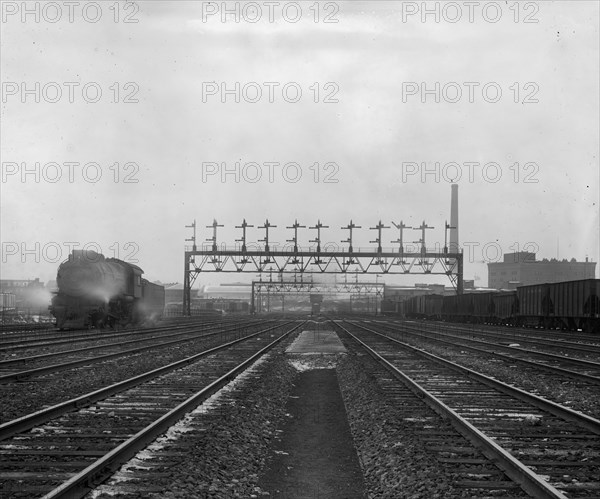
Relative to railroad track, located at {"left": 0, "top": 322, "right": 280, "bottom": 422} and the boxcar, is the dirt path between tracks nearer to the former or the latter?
railroad track, located at {"left": 0, "top": 322, "right": 280, "bottom": 422}

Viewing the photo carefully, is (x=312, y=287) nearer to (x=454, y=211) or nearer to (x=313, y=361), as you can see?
(x=454, y=211)

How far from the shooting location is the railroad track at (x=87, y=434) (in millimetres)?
5617

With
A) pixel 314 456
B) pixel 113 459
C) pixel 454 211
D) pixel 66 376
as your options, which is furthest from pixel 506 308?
pixel 454 211

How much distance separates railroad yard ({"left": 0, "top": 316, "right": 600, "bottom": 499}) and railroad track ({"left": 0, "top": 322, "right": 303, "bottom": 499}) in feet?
0.07

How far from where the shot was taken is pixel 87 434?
748cm

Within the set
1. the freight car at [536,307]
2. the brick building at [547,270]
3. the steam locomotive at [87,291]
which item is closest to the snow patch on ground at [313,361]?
the steam locomotive at [87,291]

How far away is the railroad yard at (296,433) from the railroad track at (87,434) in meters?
0.02

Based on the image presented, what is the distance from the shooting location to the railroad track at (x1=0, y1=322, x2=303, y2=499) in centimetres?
562

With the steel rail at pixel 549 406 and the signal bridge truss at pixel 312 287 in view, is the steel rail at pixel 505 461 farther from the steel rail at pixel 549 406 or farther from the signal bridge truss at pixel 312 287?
the signal bridge truss at pixel 312 287

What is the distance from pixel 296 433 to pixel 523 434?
3.00 metres

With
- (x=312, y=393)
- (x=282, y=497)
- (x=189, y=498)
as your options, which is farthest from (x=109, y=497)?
(x=312, y=393)

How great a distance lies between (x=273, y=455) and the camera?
757 centimetres

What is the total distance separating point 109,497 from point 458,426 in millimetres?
4579

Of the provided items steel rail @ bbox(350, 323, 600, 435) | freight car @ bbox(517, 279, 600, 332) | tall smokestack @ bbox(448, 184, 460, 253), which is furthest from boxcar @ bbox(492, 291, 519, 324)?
tall smokestack @ bbox(448, 184, 460, 253)
